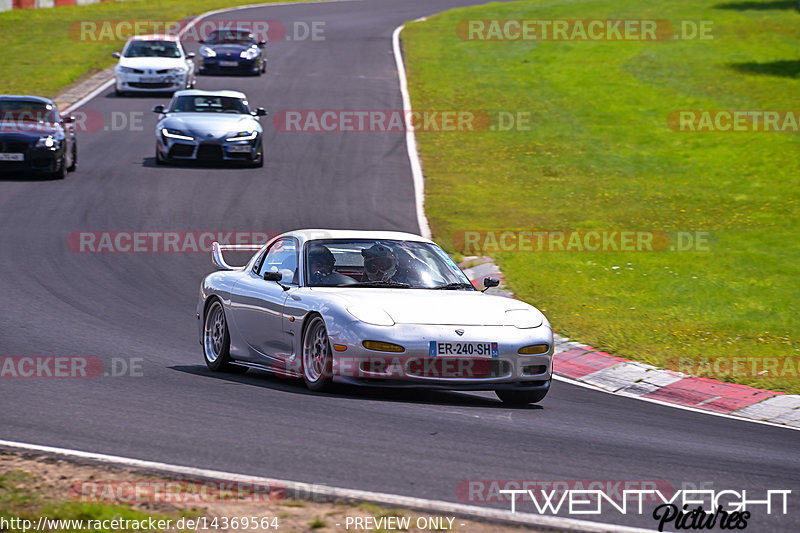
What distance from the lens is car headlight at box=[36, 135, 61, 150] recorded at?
76.7 ft

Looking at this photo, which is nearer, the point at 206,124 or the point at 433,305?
the point at 433,305

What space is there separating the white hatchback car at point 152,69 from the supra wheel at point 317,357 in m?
25.6

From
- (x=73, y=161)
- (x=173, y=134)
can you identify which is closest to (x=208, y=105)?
(x=173, y=134)

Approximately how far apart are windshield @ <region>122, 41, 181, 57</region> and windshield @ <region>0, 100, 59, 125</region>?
11.2 metres

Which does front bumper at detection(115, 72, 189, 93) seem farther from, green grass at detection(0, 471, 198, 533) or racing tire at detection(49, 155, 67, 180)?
green grass at detection(0, 471, 198, 533)

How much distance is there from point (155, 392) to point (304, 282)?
1.69m

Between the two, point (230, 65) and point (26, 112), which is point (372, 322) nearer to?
point (26, 112)

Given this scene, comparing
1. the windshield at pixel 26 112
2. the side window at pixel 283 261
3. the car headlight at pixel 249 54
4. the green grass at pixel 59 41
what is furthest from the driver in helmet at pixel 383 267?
the car headlight at pixel 249 54

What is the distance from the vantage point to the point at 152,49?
35.1 metres

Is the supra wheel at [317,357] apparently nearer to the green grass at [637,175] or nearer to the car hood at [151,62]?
the green grass at [637,175]

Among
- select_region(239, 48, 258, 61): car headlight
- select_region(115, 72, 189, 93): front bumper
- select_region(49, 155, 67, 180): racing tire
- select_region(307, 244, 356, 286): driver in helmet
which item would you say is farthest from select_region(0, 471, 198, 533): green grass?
select_region(239, 48, 258, 61): car headlight

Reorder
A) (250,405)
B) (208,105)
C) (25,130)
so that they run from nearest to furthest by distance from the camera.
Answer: (250,405), (25,130), (208,105)

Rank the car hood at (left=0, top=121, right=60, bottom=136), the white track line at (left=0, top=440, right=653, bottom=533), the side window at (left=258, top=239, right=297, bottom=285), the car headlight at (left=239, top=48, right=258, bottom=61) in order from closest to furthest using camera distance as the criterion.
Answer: the white track line at (left=0, top=440, right=653, bottom=533)
the side window at (left=258, top=239, right=297, bottom=285)
the car hood at (left=0, top=121, right=60, bottom=136)
the car headlight at (left=239, top=48, right=258, bottom=61)

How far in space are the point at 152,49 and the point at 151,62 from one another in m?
0.81
